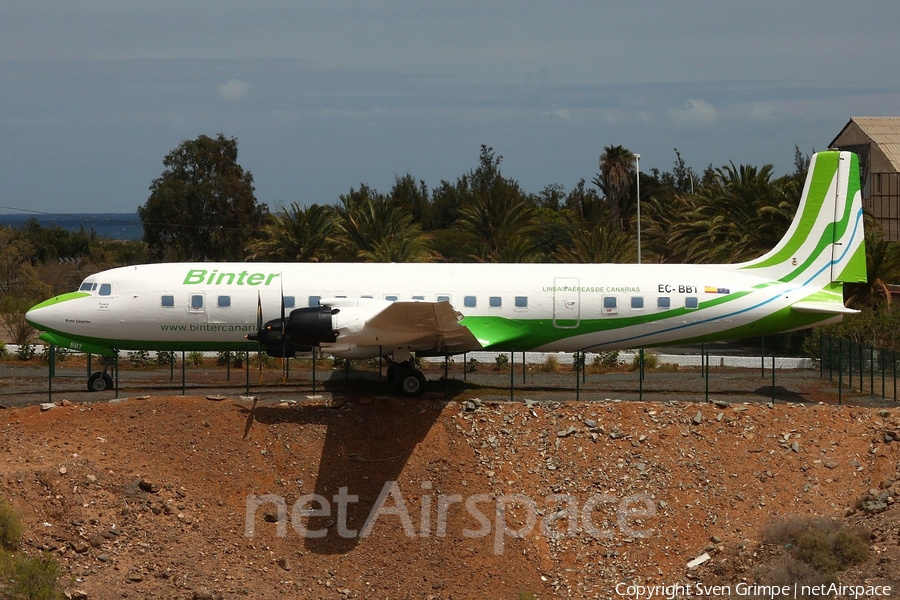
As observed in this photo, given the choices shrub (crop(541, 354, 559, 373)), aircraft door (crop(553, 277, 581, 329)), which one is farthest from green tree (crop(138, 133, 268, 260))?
aircraft door (crop(553, 277, 581, 329))

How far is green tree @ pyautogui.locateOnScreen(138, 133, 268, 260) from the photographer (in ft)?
250

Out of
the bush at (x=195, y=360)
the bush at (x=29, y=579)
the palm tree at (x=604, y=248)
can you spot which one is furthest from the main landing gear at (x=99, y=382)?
the palm tree at (x=604, y=248)

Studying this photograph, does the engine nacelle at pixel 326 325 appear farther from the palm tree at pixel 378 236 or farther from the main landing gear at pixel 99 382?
the palm tree at pixel 378 236

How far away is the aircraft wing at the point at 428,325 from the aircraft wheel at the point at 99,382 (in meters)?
9.71

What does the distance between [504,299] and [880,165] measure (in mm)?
45922

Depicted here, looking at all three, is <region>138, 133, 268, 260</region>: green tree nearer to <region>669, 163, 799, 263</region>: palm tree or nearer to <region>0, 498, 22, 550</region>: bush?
<region>669, 163, 799, 263</region>: palm tree

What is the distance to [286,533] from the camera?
23078 millimetres

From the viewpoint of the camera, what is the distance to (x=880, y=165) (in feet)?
212

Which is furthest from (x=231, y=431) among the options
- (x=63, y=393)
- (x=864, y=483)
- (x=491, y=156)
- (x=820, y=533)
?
(x=491, y=156)

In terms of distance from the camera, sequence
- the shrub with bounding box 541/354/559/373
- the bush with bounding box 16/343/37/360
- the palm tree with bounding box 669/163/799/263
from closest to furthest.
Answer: the shrub with bounding box 541/354/559/373 < the bush with bounding box 16/343/37/360 < the palm tree with bounding box 669/163/799/263

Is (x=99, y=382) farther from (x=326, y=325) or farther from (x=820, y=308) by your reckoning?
(x=820, y=308)

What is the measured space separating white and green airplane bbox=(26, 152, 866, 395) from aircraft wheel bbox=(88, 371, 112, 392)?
30mm

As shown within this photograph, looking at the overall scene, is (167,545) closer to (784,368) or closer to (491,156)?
(784,368)

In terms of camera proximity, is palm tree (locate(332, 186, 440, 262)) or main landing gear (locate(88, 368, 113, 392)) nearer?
main landing gear (locate(88, 368, 113, 392))
